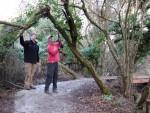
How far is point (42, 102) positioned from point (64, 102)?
2.34ft

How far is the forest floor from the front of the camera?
35.3ft

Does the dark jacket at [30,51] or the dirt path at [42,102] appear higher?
the dark jacket at [30,51]

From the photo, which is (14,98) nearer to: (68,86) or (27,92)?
(27,92)

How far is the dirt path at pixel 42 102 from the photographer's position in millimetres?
10672

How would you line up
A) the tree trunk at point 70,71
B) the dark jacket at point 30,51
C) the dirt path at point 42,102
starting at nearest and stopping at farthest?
the dirt path at point 42,102
the dark jacket at point 30,51
the tree trunk at point 70,71

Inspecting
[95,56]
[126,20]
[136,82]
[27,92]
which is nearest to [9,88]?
[27,92]

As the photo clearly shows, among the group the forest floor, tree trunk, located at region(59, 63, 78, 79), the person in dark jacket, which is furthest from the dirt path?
tree trunk, located at region(59, 63, 78, 79)

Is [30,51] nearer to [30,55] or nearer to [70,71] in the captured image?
[30,55]

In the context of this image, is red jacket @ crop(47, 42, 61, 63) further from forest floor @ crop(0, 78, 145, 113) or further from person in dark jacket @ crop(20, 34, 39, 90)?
forest floor @ crop(0, 78, 145, 113)

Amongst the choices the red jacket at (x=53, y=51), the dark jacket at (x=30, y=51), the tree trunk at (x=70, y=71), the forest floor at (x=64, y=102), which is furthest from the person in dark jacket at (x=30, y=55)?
the tree trunk at (x=70, y=71)

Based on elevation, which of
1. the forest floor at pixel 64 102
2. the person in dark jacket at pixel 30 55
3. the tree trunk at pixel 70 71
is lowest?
the forest floor at pixel 64 102

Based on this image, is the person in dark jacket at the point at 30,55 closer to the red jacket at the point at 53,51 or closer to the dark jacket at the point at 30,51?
the dark jacket at the point at 30,51

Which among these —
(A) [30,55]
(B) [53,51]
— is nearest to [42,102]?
(B) [53,51]

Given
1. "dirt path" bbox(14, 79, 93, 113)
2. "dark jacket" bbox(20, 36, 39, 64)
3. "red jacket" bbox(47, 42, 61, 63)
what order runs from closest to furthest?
"dirt path" bbox(14, 79, 93, 113)
"red jacket" bbox(47, 42, 61, 63)
"dark jacket" bbox(20, 36, 39, 64)
